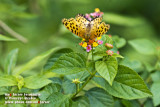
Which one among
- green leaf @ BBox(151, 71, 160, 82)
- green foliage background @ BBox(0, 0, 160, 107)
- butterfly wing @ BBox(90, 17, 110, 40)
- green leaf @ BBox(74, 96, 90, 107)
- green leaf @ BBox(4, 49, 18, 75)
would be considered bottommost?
green leaf @ BBox(74, 96, 90, 107)

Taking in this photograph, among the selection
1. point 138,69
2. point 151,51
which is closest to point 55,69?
point 138,69

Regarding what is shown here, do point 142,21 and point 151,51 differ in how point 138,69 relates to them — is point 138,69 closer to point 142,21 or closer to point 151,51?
point 151,51

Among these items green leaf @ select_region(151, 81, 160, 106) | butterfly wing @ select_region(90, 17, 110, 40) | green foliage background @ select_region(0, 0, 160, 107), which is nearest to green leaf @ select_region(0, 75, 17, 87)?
butterfly wing @ select_region(90, 17, 110, 40)

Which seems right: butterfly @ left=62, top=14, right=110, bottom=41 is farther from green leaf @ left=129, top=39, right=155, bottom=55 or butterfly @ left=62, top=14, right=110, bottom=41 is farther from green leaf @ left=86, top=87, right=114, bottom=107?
green leaf @ left=129, top=39, right=155, bottom=55

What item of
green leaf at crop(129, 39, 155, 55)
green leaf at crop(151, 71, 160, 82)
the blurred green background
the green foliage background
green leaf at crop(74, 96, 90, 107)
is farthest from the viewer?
the blurred green background

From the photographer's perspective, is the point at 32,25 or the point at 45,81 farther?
the point at 32,25
